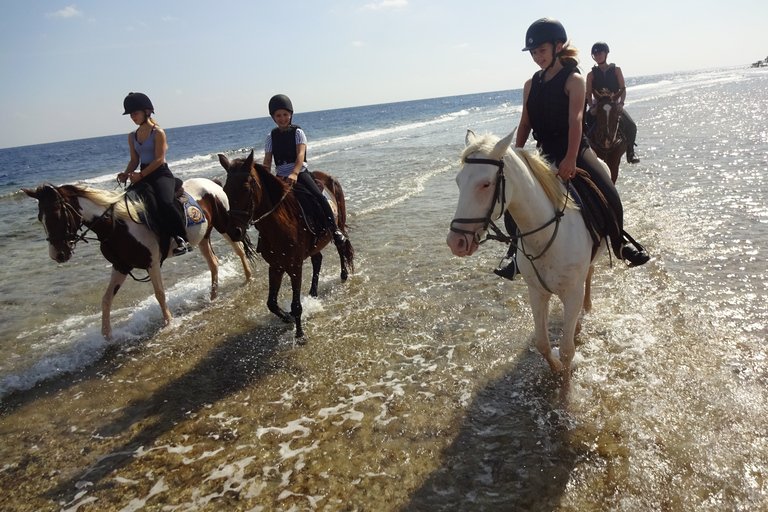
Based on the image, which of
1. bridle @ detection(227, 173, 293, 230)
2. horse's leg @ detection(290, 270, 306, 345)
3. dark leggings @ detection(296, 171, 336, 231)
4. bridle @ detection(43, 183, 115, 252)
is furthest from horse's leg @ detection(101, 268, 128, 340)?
dark leggings @ detection(296, 171, 336, 231)

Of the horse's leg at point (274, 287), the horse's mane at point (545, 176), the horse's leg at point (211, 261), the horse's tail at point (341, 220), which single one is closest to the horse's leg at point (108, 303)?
the horse's leg at point (211, 261)

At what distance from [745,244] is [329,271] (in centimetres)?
693

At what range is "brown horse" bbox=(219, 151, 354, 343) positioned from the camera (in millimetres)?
5133

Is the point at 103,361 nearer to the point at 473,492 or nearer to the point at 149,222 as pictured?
the point at 149,222

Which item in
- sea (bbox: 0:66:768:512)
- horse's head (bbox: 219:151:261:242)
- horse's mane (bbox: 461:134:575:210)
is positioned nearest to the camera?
sea (bbox: 0:66:768:512)

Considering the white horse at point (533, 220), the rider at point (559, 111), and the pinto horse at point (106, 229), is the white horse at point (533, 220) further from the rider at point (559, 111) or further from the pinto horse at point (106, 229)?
the pinto horse at point (106, 229)

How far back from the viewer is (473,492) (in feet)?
10.8

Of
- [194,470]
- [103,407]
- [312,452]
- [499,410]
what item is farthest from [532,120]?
[103,407]

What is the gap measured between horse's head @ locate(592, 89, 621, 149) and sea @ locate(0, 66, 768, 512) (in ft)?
6.23

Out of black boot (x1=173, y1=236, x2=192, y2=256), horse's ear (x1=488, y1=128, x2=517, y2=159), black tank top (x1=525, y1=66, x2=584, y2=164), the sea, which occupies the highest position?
black tank top (x1=525, y1=66, x2=584, y2=164)

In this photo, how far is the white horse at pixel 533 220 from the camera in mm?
3025

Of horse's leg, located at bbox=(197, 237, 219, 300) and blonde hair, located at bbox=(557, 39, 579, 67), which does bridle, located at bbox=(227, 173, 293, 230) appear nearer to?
horse's leg, located at bbox=(197, 237, 219, 300)

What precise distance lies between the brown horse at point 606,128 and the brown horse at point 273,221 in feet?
17.1

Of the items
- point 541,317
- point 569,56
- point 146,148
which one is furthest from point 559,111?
point 146,148
